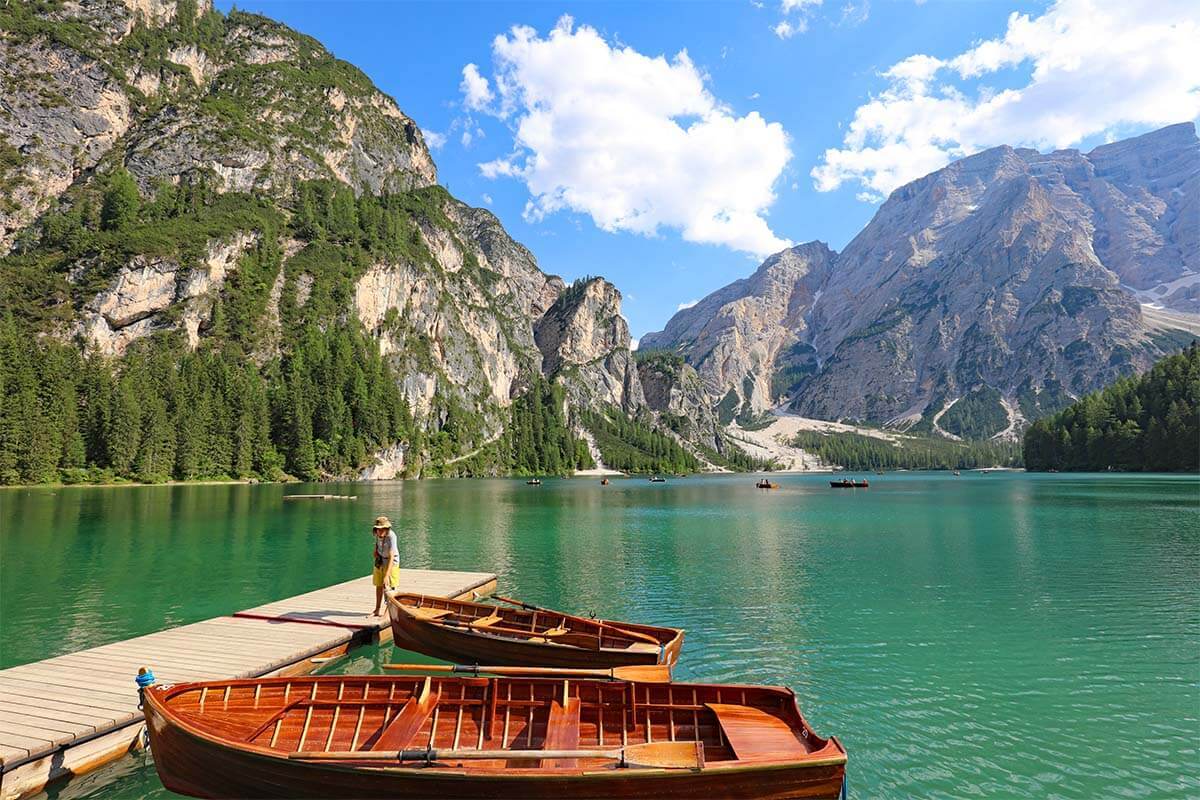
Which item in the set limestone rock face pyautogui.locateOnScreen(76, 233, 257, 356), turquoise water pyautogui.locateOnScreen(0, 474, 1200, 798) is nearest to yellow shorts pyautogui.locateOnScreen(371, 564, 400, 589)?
turquoise water pyautogui.locateOnScreen(0, 474, 1200, 798)

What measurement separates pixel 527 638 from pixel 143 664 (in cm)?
1112

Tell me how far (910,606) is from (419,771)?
28187 millimetres

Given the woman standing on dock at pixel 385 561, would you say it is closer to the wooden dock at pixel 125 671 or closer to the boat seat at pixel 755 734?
the wooden dock at pixel 125 671

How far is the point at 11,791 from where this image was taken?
12.0 metres

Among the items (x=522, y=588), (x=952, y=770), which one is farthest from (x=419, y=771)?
(x=522, y=588)

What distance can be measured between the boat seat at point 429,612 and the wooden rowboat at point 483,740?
28.6 ft

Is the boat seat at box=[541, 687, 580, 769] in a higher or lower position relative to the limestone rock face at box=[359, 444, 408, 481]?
lower

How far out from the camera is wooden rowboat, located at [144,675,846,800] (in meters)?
10.8

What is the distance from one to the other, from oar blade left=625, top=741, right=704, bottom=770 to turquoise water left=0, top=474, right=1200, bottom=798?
5.10 m

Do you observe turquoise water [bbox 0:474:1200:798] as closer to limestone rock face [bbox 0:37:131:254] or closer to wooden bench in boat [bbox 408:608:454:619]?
wooden bench in boat [bbox 408:608:454:619]

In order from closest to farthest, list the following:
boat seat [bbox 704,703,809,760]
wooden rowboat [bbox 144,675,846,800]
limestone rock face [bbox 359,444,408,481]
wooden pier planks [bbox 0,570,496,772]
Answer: wooden rowboat [bbox 144,675,846,800], boat seat [bbox 704,703,809,760], wooden pier planks [bbox 0,570,496,772], limestone rock face [bbox 359,444,408,481]

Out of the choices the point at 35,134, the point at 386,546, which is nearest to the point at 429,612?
the point at 386,546

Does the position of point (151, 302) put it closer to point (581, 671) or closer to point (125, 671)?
point (125, 671)

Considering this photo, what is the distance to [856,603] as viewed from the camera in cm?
3209
